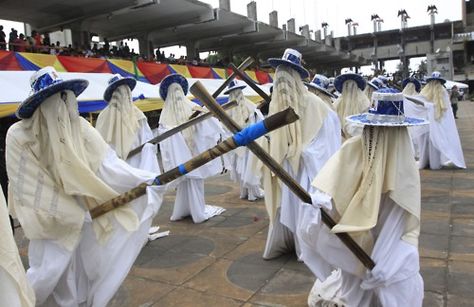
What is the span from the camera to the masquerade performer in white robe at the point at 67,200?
3.00 metres

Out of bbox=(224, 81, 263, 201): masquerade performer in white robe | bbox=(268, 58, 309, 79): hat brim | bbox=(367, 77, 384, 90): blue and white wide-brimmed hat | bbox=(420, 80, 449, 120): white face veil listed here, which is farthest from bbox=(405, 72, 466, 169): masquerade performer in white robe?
bbox=(268, 58, 309, 79): hat brim

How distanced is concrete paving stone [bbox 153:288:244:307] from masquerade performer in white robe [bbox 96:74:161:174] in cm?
185

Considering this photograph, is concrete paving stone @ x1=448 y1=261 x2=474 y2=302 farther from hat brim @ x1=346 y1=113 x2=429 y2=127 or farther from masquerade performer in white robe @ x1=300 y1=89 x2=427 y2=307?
hat brim @ x1=346 y1=113 x2=429 y2=127

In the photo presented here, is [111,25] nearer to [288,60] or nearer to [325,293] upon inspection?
[288,60]

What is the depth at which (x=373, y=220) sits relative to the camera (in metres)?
2.63

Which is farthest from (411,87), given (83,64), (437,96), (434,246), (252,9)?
(252,9)

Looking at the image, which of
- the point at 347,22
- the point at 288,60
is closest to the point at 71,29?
the point at 288,60

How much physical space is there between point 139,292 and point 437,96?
7.92 metres

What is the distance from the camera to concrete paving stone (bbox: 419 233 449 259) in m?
4.51

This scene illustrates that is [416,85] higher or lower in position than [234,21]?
lower

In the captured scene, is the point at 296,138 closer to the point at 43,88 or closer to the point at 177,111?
the point at 43,88

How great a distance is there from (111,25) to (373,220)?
19.9 metres

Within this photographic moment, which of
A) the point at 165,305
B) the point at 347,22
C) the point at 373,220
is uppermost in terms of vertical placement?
the point at 347,22

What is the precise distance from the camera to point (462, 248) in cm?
462
